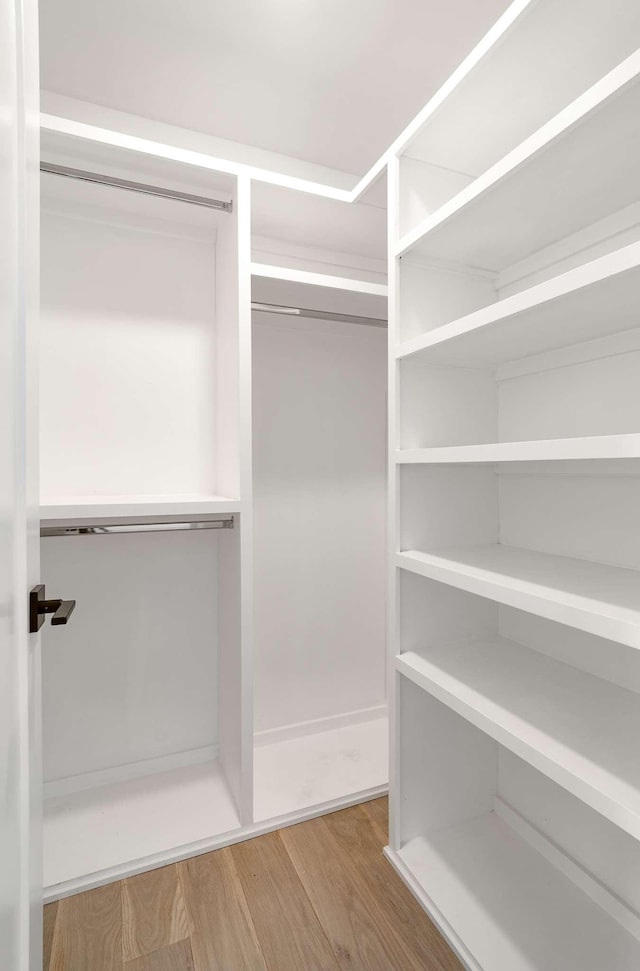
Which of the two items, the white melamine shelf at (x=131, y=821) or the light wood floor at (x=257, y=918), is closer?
the light wood floor at (x=257, y=918)

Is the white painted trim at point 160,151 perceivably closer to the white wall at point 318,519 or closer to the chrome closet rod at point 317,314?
the chrome closet rod at point 317,314

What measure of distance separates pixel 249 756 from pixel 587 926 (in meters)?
0.99

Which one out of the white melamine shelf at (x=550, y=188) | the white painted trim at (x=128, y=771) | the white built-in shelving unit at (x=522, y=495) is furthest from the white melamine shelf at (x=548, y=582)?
the white painted trim at (x=128, y=771)

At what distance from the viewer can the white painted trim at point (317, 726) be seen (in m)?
2.09

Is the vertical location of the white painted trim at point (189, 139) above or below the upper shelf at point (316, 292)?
above

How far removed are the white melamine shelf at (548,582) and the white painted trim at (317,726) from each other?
3.71 feet

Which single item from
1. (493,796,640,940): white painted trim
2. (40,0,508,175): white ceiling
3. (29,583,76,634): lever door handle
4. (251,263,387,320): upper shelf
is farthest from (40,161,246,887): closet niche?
(493,796,640,940): white painted trim

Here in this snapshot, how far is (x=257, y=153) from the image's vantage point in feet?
6.28

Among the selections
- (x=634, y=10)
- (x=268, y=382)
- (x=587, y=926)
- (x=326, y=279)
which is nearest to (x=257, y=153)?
(x=326, y=279)

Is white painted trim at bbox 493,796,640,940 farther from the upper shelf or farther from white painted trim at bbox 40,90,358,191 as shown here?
white painted trim at bbox 40,90,358,191

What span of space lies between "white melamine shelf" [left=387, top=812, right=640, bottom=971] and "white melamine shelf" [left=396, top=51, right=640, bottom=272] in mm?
1777

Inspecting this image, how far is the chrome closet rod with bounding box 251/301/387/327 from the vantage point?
180 cm

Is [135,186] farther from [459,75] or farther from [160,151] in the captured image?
[459,75]

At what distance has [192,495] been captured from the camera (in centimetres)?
178
